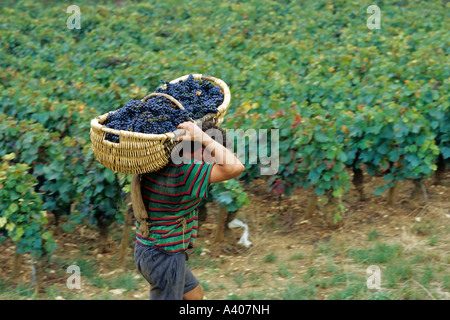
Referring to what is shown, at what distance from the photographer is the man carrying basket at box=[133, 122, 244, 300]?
9.93ft

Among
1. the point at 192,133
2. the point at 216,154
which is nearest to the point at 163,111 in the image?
the point at 192,133

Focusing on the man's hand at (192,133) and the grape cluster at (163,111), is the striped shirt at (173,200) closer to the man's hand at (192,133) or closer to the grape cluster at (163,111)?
the man's hand at (192,133)

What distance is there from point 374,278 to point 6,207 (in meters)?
3.13

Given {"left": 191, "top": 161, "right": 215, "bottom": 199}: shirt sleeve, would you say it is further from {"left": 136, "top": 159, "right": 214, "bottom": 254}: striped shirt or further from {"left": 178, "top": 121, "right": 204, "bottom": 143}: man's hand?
{"left": 178, "top": 121, "right": 204, "bottom": 143}: man's hand

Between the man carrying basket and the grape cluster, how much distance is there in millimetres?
152

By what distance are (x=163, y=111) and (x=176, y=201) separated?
0.54 meters

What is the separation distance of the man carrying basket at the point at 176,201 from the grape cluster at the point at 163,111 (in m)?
0.15

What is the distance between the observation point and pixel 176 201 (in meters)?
3.13

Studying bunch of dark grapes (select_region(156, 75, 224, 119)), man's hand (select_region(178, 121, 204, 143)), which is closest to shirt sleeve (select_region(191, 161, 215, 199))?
man's hand (select_region(178, 121, 204, 143))

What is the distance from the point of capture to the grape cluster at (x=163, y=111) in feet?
10.2

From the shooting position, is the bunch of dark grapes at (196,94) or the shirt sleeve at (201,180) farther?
the bunch of dark grapes at (196,94)

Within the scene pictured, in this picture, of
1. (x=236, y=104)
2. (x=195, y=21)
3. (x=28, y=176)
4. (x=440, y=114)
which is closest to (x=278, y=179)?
(x=236, y=104)

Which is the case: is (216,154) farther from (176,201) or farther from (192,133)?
(176,201)

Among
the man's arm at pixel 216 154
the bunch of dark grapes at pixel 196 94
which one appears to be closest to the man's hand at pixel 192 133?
the man's arm at pixel 216 154
